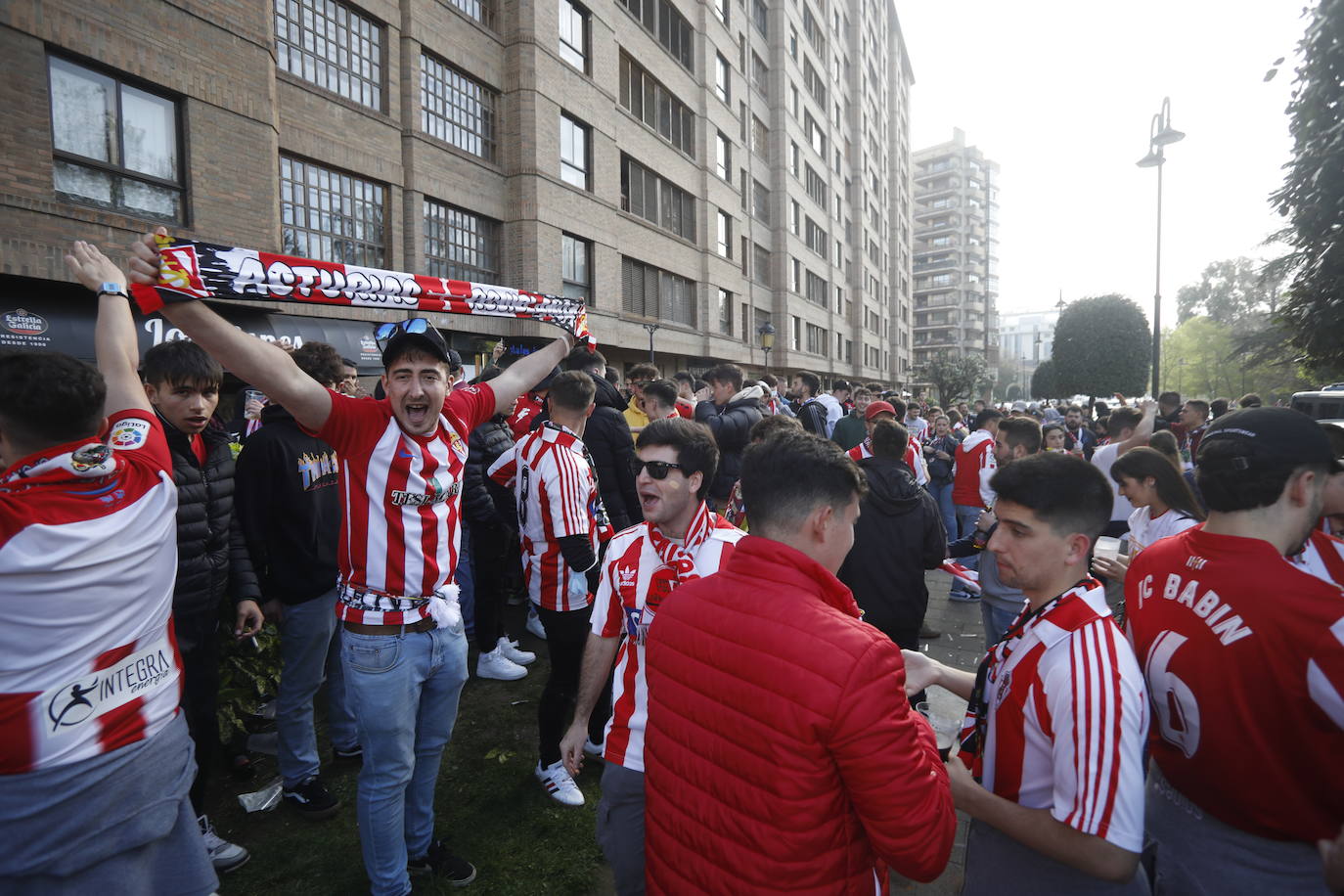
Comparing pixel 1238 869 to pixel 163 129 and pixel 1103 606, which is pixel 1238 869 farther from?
pixel 163 129

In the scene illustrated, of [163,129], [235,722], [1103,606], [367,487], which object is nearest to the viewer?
[1103,606]

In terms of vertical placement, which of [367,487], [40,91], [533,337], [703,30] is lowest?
[367,487]

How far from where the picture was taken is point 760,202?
31.4 m

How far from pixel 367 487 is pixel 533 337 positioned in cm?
1449

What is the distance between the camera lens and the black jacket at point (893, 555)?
4.23m

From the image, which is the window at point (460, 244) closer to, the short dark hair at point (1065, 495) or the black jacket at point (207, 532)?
the black jacket at point (207, 532)

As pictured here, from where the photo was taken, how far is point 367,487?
2613 mm

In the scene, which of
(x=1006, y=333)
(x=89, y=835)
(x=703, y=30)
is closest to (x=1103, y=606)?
(x=89, y=835)

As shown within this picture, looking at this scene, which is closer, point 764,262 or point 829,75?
point 764,262

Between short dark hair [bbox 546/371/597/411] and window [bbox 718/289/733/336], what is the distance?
76.2 feet

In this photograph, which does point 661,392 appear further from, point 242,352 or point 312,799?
point 242,352

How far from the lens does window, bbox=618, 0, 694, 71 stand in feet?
69.9

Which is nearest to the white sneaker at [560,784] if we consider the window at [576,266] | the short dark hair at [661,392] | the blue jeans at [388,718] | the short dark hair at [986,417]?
the blue jeans at [388,718]

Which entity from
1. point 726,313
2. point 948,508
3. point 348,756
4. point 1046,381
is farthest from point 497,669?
point 1046,381
